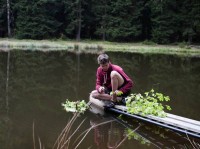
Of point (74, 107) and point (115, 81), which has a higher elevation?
point (115, 81)

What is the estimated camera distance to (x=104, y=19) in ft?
159

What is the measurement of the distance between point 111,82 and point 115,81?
0.10m

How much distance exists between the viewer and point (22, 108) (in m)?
8.14

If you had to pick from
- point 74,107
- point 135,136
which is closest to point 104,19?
point 74,107

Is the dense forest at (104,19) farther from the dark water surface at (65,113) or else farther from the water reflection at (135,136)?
the water reflection at (135,136)

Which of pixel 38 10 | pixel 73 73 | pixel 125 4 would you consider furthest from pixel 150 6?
pixel 73 73

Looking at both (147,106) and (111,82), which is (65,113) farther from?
(147,106)

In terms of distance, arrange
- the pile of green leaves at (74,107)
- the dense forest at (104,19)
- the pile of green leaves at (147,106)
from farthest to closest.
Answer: the dense forest at (104,19)
the pile of green leaves at (74,107)
the pile of green leaves at (147,106)

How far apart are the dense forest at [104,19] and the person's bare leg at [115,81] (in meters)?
37.3

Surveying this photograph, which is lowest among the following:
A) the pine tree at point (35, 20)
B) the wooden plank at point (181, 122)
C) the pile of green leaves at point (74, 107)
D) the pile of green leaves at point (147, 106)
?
the pile of green leaves at point (74, 107)

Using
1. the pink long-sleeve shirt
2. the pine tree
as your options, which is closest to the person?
the pink long-sleeve shirt

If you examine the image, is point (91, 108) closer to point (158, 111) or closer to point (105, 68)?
point (105, 68)

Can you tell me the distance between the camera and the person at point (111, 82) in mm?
7887

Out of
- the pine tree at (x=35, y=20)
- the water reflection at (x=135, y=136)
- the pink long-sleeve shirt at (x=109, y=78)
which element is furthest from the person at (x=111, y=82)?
the pine tree at (x=35, y=20)
